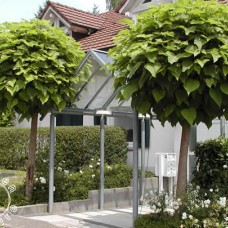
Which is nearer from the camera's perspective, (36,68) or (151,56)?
(151,56)

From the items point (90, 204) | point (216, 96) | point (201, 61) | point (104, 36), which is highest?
point (104, 36)

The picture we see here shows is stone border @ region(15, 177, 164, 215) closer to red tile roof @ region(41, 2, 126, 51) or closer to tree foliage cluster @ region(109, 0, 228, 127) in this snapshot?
tree foliage cluster @ region(109, 0, 228, 127)

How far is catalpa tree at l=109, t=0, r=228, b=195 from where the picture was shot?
247 inches

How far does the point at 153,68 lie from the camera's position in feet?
20.5

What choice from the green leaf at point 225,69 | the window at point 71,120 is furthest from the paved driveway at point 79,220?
the window at point 71,120

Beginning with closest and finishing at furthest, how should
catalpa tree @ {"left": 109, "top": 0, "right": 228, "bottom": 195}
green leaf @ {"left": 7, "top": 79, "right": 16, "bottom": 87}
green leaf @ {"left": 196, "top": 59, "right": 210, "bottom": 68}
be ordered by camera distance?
green leaf @ {"left": 196, "top": 59, "right": 210, "bottom": 68}, catalpa tree @ {"left": 109, "top": 0, "right": 228, "bottom": 195}, green leaf @ {"left": 7, "top": 79, "right": 16, "bottom": 87}

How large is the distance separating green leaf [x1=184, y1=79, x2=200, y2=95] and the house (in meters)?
1.59

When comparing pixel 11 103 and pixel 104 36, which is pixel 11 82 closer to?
pixel 11 103

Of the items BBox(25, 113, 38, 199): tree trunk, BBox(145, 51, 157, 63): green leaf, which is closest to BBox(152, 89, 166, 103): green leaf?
BBox(145, 51, 157, 63): green leaf

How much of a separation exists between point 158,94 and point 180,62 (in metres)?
0.53

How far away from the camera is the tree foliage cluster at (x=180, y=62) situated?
6.27 m

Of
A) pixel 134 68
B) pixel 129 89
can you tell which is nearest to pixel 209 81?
pixel 134 68

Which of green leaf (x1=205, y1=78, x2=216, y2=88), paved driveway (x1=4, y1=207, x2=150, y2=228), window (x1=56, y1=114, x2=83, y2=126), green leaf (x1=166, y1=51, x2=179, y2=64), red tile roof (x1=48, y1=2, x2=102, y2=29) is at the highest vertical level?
red tile roof (x1=48, y1=2, x2=102, y2=29)

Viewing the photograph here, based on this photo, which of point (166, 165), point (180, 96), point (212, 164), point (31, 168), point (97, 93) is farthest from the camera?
point (166, 165)
